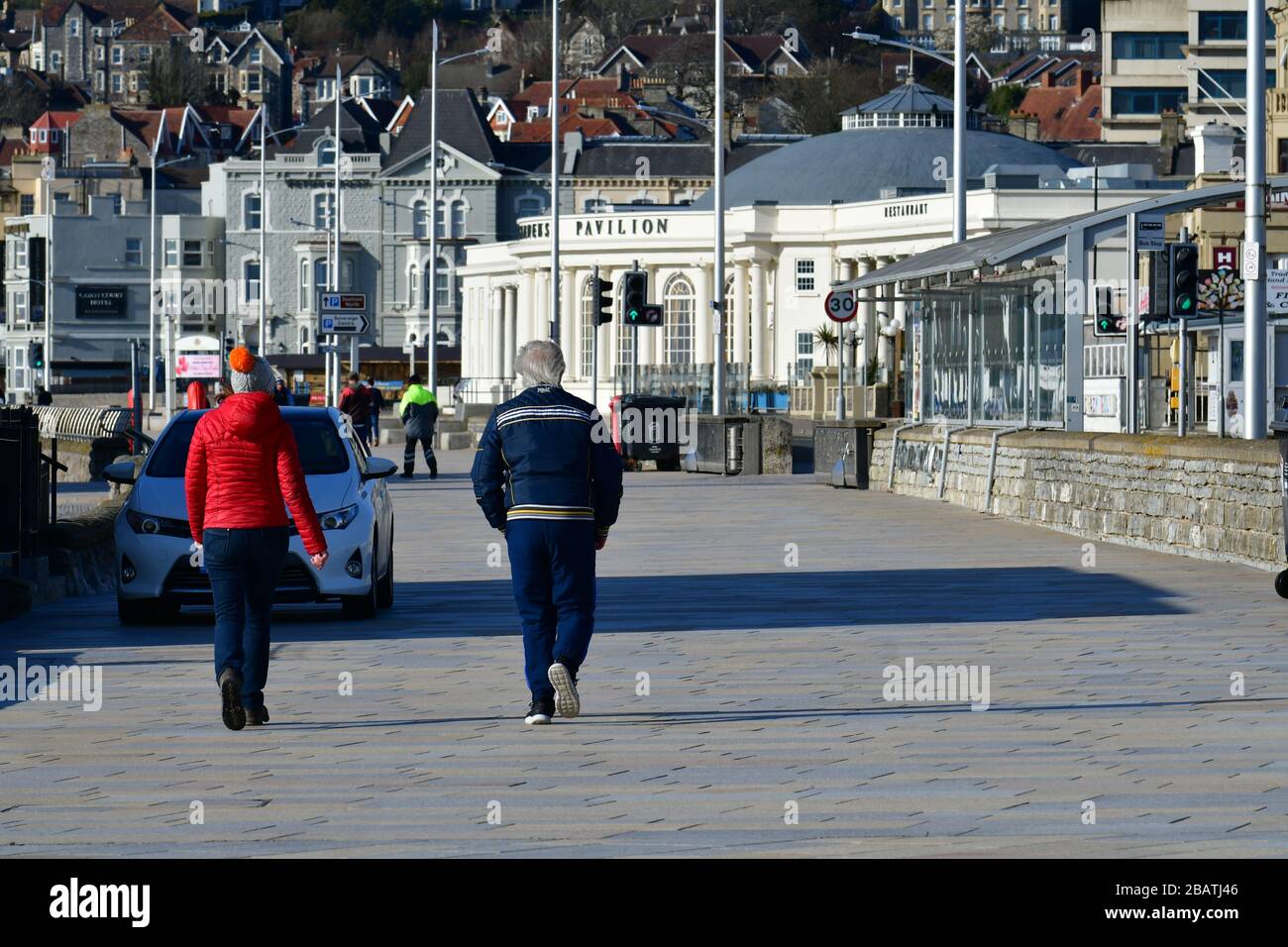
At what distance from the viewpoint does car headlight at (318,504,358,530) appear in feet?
54.0

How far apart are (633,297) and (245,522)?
3188 cm

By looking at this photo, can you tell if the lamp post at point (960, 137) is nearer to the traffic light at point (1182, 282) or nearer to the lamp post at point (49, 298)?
the traffic light at point (1182, 282)

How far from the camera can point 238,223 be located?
130 meters

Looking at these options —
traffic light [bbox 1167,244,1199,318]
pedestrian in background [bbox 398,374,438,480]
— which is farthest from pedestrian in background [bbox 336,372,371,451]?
traffic light [bbox 1167,244,1199,318]

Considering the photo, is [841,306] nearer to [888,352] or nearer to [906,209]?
[888,352]

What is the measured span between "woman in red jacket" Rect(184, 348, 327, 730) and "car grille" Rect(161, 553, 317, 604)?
4646 millimetres

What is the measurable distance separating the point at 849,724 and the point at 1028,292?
18835 millimetres

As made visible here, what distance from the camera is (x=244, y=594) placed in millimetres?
11336

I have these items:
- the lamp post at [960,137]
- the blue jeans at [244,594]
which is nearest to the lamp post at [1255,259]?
the blue jeans at [244,594]

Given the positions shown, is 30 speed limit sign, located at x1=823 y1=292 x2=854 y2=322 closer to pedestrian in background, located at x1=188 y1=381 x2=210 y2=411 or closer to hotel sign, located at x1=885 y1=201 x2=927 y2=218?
pedestrian in background, located at x1=188 y1=381 x2=210 y2=411

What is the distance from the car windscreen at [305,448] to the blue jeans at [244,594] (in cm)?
561

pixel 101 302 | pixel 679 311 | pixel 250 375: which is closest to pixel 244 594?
pixel 250 375
